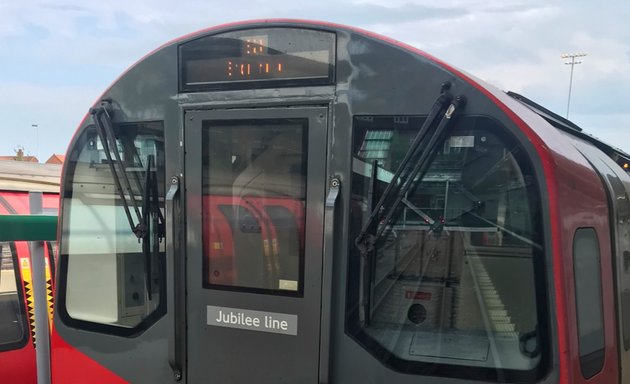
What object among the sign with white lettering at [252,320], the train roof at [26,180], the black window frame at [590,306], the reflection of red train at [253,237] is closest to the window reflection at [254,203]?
the reflection of red train at [253,237]

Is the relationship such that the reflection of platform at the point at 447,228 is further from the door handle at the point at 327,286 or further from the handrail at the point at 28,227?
the handrail at the point at 28,227

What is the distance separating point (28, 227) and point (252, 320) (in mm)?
1318

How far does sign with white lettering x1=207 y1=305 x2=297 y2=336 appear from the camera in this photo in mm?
2262

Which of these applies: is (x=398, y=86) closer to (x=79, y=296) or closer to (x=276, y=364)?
(x=276, y=364)

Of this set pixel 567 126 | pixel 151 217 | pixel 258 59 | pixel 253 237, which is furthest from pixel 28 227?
pixel 567 126

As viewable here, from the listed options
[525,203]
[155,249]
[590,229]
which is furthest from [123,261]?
[590,229]

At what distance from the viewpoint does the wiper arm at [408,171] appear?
1.99 m

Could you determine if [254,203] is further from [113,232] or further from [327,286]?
[113,232]

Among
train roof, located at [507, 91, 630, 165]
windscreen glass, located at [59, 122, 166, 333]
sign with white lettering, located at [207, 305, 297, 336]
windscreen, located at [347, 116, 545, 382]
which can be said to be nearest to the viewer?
windscreen, located at [347, 116, 545, 382]

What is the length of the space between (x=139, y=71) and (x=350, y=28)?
3.70ft

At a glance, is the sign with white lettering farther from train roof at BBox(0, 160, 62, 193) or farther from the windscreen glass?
train roof at BBox(0, 160, 62, 193)

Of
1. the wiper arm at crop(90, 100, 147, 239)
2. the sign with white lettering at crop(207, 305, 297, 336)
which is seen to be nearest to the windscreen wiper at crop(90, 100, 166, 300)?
the wiper arm at crop(90, 100, 147, 239)

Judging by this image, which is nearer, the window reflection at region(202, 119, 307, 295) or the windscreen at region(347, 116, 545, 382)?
the windscreen at region(347, 116, 545, 382)

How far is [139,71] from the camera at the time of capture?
2.59 meters
